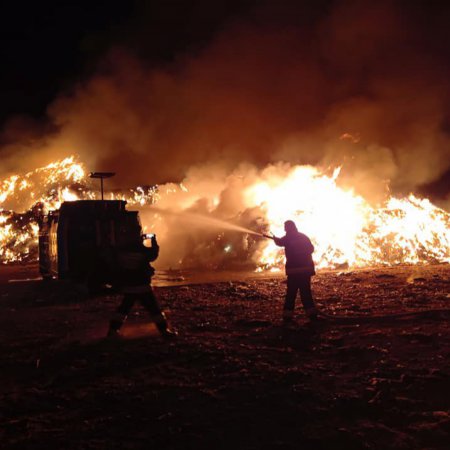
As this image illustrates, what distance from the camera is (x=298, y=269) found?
21.5 ft

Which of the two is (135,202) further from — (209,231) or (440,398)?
(440,398)

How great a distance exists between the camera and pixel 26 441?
3.02m

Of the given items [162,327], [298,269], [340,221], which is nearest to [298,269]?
[298,269]

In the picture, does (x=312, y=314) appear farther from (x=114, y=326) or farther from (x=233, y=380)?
(x=114, y=326)

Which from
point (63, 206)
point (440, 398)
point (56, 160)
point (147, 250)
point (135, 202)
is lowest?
point (440, 398)

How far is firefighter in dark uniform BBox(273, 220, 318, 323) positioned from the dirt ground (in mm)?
285

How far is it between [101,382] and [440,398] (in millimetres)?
2935

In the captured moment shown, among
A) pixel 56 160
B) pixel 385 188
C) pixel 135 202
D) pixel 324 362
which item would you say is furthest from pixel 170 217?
pixel 324 362

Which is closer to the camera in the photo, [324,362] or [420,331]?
[324,362]

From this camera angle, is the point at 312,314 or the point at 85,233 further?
the point at 85,233

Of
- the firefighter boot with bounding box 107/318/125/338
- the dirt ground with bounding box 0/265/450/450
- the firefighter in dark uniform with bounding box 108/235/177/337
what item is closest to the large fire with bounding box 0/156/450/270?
the dirt ground with bounding box 0/265/450/450

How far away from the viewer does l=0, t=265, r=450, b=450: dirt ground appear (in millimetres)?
3043

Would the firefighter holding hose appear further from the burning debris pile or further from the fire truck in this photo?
the burning debris pile

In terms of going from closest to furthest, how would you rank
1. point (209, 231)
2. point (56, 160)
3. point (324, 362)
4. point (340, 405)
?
Result: point (340, 405)
point (324, 362)
point (209, 231)
point (56, 160)
